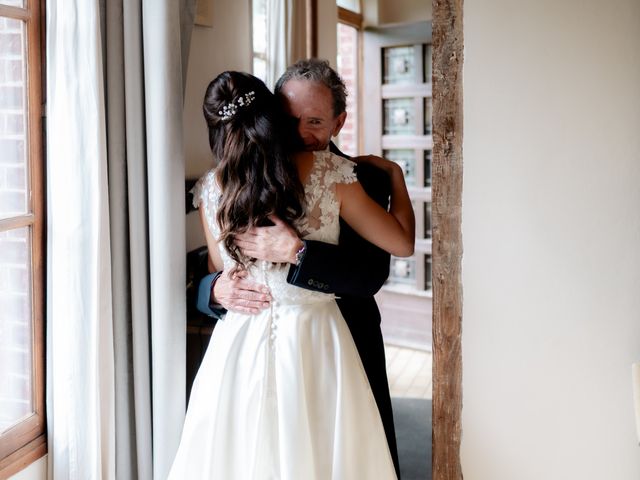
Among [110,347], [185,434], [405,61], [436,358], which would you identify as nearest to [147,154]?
[110,347]

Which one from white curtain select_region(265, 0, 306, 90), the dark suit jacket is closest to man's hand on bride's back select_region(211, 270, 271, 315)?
the dark suit jacket

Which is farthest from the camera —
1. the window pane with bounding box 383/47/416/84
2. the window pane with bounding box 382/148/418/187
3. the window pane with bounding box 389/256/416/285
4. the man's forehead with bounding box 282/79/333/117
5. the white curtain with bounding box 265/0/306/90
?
the window pane with bounding box 389/256/416/285

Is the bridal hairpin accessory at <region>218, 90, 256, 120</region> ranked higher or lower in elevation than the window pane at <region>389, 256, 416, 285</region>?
higher

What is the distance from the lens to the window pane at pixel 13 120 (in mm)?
1858

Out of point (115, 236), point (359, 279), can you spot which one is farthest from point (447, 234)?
point (115, 236)

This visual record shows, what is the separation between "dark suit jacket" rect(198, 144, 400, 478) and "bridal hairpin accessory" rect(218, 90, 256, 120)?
38 cm

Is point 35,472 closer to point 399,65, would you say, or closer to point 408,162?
point 408,162

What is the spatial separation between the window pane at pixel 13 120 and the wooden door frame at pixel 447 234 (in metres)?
1.06

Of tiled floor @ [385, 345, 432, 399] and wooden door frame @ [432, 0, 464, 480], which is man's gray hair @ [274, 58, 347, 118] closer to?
wooden door frame @ [432, 0, 464, 480]

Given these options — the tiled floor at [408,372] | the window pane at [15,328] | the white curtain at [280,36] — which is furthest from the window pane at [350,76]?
the window pane at [15,328]

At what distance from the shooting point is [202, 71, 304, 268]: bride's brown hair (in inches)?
72.1

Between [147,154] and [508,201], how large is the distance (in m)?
0.98

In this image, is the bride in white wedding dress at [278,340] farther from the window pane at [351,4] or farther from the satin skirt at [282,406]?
the window pane at [351,4]

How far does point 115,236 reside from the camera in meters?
2.05
